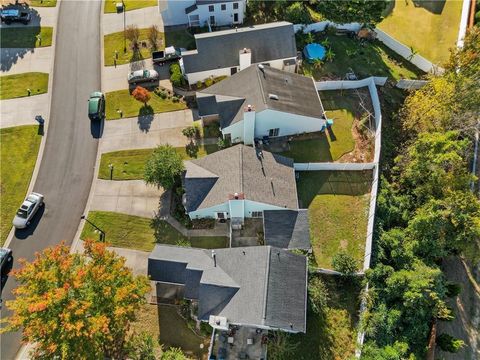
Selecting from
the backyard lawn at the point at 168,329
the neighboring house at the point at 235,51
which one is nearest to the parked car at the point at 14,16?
the neighboring house at the point at 235,51

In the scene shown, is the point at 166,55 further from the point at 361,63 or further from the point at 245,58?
the point at 361,63

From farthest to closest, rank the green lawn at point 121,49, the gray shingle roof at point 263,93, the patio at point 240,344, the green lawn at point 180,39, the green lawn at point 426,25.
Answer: the green lawn at point 426,25 → the green lawn at point 180,39 → the green lawn at point 121,49 → the gray shingle roof at point 263,93 → the patio at point 240,344

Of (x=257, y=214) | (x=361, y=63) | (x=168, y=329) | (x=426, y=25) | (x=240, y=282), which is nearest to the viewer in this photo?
(x=240, y=282)

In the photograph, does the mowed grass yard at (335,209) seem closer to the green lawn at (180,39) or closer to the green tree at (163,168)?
the green tree at (163,168)

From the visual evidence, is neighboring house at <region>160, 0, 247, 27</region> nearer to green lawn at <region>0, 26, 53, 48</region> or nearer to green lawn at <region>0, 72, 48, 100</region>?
green lawn at <region>0, 26, 53, 48</region>

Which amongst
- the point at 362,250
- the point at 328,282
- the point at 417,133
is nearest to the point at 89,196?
the point at 328,282

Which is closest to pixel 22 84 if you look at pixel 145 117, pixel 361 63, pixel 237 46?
pixel 145 117

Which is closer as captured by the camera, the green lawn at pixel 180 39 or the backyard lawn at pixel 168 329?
the backyard lawn at pixel 168 329
